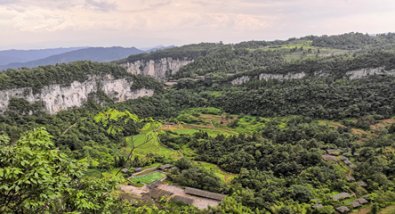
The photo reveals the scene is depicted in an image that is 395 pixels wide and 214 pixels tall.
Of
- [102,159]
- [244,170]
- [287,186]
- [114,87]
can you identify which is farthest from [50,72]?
[102,159]

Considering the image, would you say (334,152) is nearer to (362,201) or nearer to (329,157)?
(329,157)

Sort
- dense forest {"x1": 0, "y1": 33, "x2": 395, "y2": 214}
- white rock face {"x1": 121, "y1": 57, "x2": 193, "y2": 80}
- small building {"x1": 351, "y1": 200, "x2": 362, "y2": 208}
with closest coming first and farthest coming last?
dense forest {"x1": 0, "y1": 33, "x2": 395, "y2": 214}, small building {"x1": 351, "y1": 200, "x2": 362, "y2": 208}, white rock face {"x1": 121, "y1": 57, "x2": 193, "y2": 80}

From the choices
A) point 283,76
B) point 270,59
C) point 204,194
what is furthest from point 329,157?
point 270,59

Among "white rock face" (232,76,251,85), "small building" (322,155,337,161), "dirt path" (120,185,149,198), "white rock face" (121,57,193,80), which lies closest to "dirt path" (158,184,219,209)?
"dirt path" (120,185,149,198)

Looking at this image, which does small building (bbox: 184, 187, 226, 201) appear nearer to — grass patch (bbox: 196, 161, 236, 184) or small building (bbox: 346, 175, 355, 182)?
grass patch (bbox: 196, 161, 236, 184)

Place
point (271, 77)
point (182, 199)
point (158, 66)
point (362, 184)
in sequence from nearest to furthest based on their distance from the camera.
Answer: point (182, 199)
point (362, 184)
point (271, 77)
point (158, 66)

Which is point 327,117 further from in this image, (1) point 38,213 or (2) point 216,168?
(1) point 38,213

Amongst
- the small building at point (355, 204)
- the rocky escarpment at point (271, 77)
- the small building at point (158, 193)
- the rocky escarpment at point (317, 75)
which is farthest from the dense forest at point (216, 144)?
the rocky escarpment at point (271, 77)
